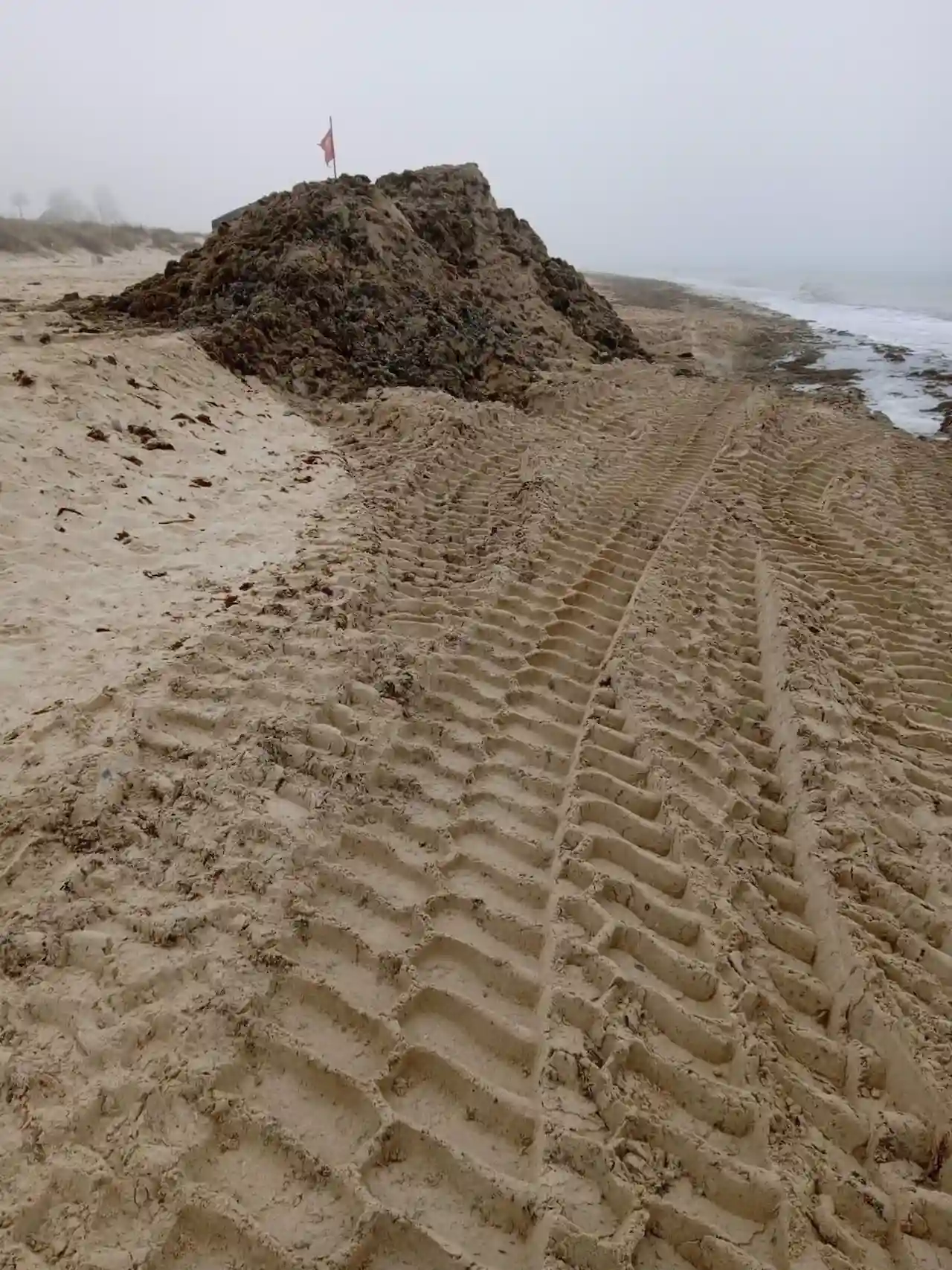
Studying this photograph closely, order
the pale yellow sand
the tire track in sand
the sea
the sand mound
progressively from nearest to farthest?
the tire track in sand
the pale yellow sand
the sand mound
the sea

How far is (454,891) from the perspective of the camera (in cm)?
265

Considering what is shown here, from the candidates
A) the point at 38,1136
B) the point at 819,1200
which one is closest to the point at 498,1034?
the point at 819,1200

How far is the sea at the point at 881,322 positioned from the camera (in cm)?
1443

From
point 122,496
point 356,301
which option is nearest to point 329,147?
point 356,301

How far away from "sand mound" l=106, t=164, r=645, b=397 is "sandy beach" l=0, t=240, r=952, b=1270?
13.2 ft

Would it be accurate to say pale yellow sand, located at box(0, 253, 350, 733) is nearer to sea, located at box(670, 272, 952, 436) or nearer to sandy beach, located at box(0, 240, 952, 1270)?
sandy beach, located at box(0, 240, 952, 1270)

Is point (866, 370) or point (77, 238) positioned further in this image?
point (77, 238)

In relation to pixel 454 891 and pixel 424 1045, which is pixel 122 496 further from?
pixel 424 1045

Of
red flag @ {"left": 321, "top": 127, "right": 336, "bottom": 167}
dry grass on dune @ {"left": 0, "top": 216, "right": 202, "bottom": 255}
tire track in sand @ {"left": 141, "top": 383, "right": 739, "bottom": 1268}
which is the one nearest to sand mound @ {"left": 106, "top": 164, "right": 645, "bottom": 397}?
red flag @ {"left": 321, "top": 127, "right": 336, "bottom": 167}

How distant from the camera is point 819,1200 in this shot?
74.7 inches

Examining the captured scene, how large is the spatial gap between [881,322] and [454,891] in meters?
30.8

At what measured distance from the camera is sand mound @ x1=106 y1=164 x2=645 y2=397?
30.0 ft

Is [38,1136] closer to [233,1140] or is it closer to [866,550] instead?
[233,1140]

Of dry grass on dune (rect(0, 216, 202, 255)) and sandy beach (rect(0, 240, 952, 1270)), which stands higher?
dry grass on dune (rect(0, 216, 202, 255))
